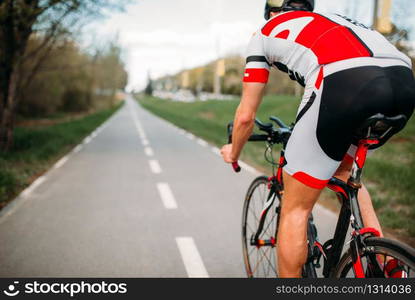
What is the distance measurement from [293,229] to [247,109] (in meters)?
0.68

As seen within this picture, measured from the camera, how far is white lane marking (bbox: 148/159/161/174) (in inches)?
327

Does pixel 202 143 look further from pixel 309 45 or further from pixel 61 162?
pixel 309 45

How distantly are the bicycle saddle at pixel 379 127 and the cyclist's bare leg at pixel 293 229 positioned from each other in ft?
1.23

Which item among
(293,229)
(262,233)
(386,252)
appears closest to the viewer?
(386,252)

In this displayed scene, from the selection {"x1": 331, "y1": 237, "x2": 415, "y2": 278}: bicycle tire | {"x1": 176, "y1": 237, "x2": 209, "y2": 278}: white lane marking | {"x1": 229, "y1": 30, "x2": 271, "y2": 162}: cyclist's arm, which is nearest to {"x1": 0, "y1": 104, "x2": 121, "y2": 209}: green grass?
{"x1": 176, "y1": 237, "x2": 209, "y2": 278}: white lane marking

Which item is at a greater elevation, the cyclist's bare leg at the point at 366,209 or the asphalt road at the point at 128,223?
the cyclist's bare leg at the point at 366,209

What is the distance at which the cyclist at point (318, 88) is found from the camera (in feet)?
5.86

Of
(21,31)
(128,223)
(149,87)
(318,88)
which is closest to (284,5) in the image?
(318,88)

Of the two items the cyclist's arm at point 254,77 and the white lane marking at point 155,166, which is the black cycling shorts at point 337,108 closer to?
the cyclist's arm at point 254,77

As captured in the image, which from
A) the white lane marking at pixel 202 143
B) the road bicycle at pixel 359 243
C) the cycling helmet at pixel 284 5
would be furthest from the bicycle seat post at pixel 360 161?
the white lane marking at pixel 202 143

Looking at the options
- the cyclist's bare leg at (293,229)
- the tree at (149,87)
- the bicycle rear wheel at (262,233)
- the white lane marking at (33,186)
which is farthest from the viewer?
the tree at (149,87)

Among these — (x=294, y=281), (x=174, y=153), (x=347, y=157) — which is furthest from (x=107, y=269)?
(x=174, y=153)

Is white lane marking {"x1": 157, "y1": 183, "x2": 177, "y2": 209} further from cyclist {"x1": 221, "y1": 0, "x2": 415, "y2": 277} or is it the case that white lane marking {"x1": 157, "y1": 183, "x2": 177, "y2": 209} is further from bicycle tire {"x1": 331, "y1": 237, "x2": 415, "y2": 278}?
bicycle tire {"x1": 331, "y1": 237, "x2": 415, "y2": 278}

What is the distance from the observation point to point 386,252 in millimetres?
1685
